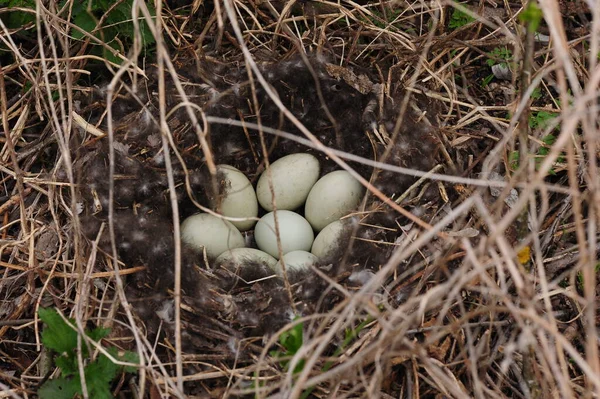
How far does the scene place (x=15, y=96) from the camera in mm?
2230

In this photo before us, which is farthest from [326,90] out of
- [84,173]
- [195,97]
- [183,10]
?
[84,173]

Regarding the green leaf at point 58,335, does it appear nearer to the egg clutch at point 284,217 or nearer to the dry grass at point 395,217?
the dry grass at point 395,217

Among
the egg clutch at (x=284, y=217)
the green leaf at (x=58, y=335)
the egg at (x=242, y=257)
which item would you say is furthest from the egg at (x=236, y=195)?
the green leaf at (x=58, y=335)

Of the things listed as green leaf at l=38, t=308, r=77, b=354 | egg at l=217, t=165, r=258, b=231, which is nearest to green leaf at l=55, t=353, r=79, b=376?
green leaf at l=38, t=308, r=77, b=354

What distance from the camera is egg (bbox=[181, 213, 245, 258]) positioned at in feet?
6.65

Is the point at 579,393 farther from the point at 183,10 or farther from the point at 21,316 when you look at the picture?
the point at 183,10

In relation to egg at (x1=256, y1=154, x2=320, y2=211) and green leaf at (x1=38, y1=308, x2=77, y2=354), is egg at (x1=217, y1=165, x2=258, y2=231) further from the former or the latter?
green leaf at (x1=38, y1=308, x2=77, y2=354)

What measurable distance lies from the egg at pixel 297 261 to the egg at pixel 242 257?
0.04m

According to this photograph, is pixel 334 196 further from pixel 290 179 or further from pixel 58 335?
pixel 58 335

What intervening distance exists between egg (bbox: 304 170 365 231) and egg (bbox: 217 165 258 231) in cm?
18

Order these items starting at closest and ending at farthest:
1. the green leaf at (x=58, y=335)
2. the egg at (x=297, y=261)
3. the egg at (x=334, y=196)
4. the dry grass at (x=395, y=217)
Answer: the dry grass at (x=395, y=217), the green leaf at (x=58, y=335), the egg at (x=297, y=261), the egg at (x=334, y=196)

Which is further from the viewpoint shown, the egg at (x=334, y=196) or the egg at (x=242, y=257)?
the egg at (x=334, y=196)

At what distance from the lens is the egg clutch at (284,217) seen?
6.59ft

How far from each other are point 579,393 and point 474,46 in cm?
110
